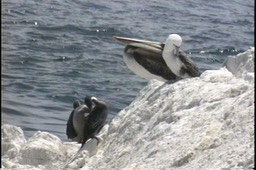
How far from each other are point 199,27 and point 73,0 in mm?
4184

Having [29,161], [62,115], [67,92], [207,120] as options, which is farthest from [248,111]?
[67,92]

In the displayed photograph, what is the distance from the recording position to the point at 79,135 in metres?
9.37

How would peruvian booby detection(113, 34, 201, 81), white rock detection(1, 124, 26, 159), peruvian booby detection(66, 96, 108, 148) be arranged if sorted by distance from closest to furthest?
peruvian booby detection(113, 34, 201, 81) < peruvian booby detection(66, 96, 108, 148) < white rock detection(1, 124, 26, 159)

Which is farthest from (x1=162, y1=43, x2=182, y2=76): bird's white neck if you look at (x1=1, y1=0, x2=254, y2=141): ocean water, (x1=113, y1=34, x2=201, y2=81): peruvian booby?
(x1=1, y1=0, x2=254, y2=141): ocean water

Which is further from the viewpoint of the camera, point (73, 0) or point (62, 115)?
point (73, 0)

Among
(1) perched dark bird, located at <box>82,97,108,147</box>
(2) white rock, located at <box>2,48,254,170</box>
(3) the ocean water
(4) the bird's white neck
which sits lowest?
(3) the ocean water

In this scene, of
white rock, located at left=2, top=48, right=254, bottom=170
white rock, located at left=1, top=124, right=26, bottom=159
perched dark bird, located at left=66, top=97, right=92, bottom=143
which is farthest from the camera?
perched dark bird, located at left=66, top=97, right=92, bottom=143

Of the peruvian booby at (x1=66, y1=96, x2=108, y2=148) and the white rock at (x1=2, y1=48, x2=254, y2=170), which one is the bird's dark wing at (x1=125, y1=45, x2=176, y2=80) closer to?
the white rock at (x1=2, y1=48, x2=254, y2=170)


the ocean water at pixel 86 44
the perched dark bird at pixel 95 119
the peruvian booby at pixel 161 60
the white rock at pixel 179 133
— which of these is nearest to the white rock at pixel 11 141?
the white rock at pixel 179 133

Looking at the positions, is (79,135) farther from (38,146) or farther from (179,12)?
(179,12)

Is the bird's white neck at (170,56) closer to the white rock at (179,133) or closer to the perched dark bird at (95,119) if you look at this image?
the white rock at (179,133)

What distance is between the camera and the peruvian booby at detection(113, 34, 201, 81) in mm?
8859

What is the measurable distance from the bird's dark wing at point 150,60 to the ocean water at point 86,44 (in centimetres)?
321

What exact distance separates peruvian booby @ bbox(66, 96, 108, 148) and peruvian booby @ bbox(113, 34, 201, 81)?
0.57 metres
